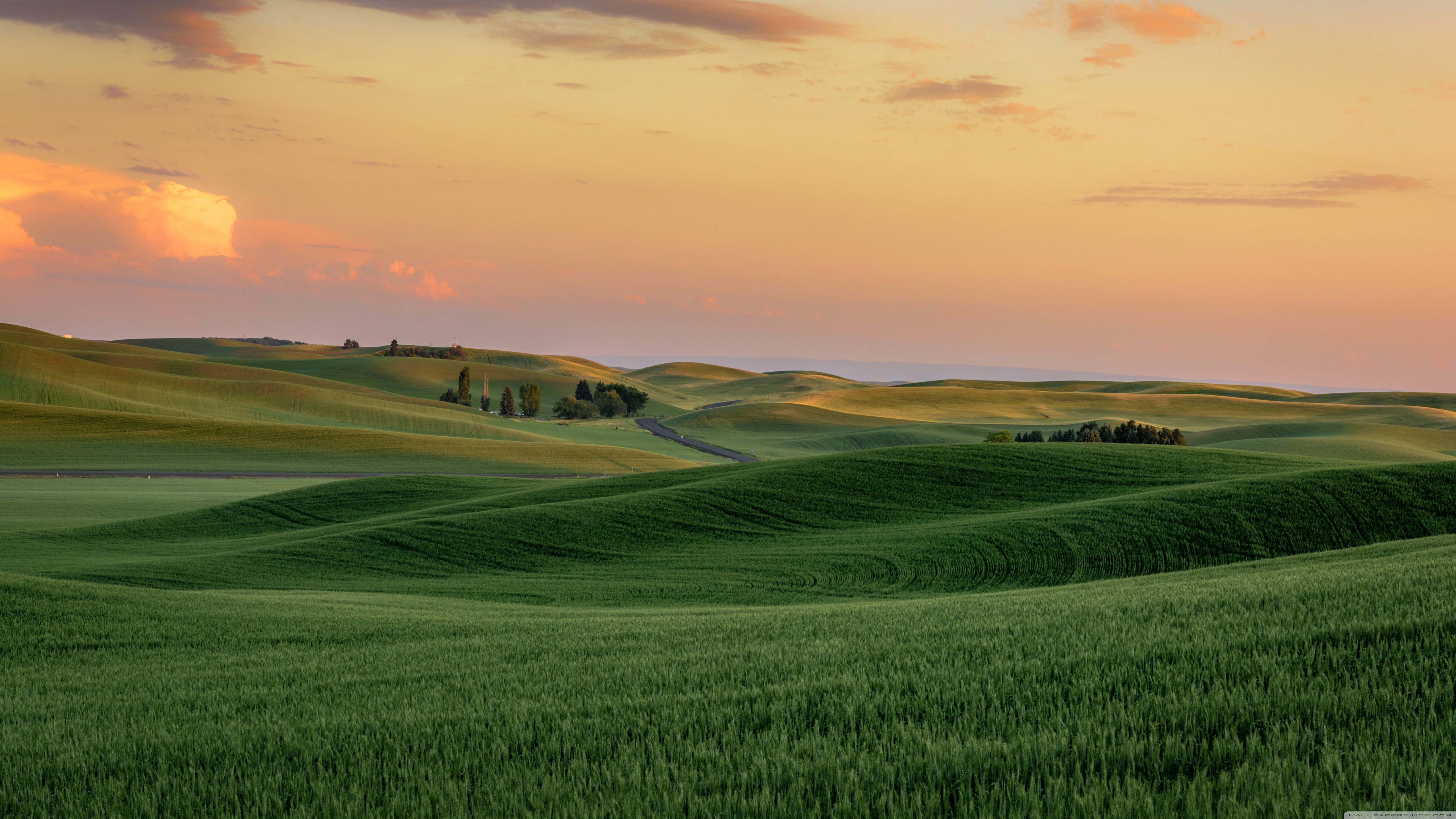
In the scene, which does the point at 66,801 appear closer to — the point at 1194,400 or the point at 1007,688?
the point at 1007,688

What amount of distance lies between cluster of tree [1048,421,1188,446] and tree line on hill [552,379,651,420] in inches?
3225

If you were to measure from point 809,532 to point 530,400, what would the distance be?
116594 mm

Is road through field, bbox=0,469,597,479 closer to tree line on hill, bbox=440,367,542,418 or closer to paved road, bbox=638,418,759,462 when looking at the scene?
paved road, bbox=638,418,759,462

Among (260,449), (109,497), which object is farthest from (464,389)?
(109,497)

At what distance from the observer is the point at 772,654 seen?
7281 mm

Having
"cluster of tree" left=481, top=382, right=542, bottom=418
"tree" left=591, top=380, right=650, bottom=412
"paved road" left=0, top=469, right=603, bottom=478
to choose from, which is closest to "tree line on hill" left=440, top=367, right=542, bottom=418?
"cluster of tree" left=481, top=382, right=542, bottom=418

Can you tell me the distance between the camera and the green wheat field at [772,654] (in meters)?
4.06

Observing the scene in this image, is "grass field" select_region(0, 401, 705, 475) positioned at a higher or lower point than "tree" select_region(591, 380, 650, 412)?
lower

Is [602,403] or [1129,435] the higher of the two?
[1129,435]

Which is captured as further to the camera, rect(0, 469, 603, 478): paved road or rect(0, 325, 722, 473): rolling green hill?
rect(0, 325, 722, 473): rolling green hill

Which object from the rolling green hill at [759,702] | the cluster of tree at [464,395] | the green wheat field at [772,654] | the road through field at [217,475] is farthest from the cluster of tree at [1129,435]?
the cluster of tree at [464,395]

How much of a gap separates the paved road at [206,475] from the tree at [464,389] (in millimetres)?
68766

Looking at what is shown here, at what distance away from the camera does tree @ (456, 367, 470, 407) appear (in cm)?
14600

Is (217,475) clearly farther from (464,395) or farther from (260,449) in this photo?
(464,395)
